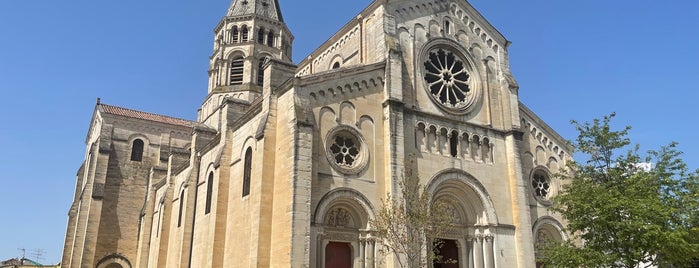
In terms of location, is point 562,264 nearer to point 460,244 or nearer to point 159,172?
point 460,244

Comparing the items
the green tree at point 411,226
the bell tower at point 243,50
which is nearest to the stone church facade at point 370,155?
the green tree at point 411,226

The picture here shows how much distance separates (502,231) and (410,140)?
5.86 meters

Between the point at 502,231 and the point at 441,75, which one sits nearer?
the point at 502,231

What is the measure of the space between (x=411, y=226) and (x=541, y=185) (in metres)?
11.0

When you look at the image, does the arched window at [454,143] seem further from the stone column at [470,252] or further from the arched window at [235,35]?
the arched window at [235,35]

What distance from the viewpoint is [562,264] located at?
2019 cm

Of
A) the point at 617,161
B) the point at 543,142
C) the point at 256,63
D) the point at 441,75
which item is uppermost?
the point at 256,63

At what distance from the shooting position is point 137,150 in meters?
42.4

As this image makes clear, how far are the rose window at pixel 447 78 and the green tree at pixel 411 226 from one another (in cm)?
Answer: 602

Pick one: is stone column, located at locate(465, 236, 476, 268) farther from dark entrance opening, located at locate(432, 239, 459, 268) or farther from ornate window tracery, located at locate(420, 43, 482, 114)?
ornate window tracery, located at locate(420, 43, 482, 114)

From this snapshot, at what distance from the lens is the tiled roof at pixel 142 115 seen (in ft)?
141

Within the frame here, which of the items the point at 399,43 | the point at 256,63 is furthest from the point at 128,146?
the point at 399,43

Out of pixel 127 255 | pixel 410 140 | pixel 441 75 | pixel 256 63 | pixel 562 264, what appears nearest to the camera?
pixel 562 264

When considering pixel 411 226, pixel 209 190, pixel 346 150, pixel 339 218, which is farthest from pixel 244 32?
pixel 411 226
